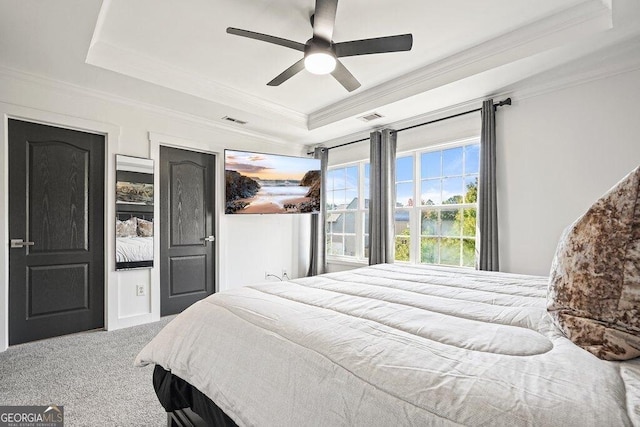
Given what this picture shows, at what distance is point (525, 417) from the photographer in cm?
58

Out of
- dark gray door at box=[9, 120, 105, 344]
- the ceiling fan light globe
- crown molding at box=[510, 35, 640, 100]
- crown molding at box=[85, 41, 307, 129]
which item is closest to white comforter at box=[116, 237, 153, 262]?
dark gray door at box=[9, 120, 105, 344]

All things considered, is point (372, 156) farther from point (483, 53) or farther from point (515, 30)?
point (515, 30)

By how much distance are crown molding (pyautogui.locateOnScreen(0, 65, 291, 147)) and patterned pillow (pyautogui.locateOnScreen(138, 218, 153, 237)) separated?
126 cm

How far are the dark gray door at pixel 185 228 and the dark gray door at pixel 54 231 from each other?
640mm

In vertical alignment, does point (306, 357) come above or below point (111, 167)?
below

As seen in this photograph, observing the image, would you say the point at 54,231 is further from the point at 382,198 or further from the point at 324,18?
the point at 382,198

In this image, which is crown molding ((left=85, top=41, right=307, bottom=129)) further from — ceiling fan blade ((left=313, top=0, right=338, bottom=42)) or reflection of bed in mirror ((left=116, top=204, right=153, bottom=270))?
ceiling fan blade ((left=313, top=0, right=338, bottom=42))

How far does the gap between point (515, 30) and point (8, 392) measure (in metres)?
4.38

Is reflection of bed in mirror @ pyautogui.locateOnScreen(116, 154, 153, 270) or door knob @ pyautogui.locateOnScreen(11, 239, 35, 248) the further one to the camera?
reflection of bed in mirror @ pyautogui.locateOnScreen(116, 154, 153, 270)

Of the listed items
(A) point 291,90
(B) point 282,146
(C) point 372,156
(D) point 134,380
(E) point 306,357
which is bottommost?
(D) point 134,380

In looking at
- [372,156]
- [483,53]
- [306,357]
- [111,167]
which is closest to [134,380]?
[306,357]

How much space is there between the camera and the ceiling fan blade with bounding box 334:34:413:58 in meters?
2.04

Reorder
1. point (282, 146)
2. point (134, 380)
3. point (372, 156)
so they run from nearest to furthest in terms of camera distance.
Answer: point (134, 380) → point (372, 156) → point (282, 146)

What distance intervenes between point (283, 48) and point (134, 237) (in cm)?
248
